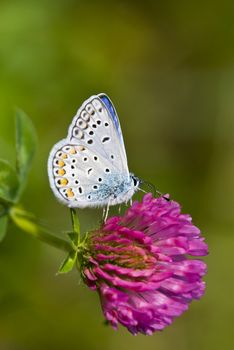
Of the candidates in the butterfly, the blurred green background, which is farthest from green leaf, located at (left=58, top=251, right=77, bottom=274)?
the blurred green background

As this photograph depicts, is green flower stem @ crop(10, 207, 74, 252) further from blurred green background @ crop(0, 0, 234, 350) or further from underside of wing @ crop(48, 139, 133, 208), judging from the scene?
blurred green background @ crop(0, 0, 234, 350)

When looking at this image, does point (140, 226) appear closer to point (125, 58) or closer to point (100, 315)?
point (100, 315)

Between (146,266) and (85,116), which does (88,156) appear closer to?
(85,116)

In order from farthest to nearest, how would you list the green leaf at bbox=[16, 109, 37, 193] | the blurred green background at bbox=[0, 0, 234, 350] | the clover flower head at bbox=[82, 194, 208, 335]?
the blurred green background at bbox=[0, 0, 234, 350]
the green leaf at bbox=[16, 109, 37, 193]
the clover flower head at bbox=[82, 194, 208, 335]

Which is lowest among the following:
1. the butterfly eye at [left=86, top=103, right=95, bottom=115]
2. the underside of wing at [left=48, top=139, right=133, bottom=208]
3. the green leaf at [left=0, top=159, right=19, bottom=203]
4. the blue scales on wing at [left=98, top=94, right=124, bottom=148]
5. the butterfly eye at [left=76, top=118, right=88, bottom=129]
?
the green leaf at [left=0, top=159, right=19, bottom=203]

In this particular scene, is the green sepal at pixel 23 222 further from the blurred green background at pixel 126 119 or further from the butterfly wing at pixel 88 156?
the blurred green background at pixel 126 119

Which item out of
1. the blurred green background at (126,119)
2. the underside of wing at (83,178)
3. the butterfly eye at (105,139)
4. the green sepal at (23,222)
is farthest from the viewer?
the blurred green background at (126,119)

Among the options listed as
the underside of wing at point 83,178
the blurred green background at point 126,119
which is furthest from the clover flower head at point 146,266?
the blurred green background at point 126,119

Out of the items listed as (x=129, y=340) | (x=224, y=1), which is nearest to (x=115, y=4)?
(x=224, y=1)
